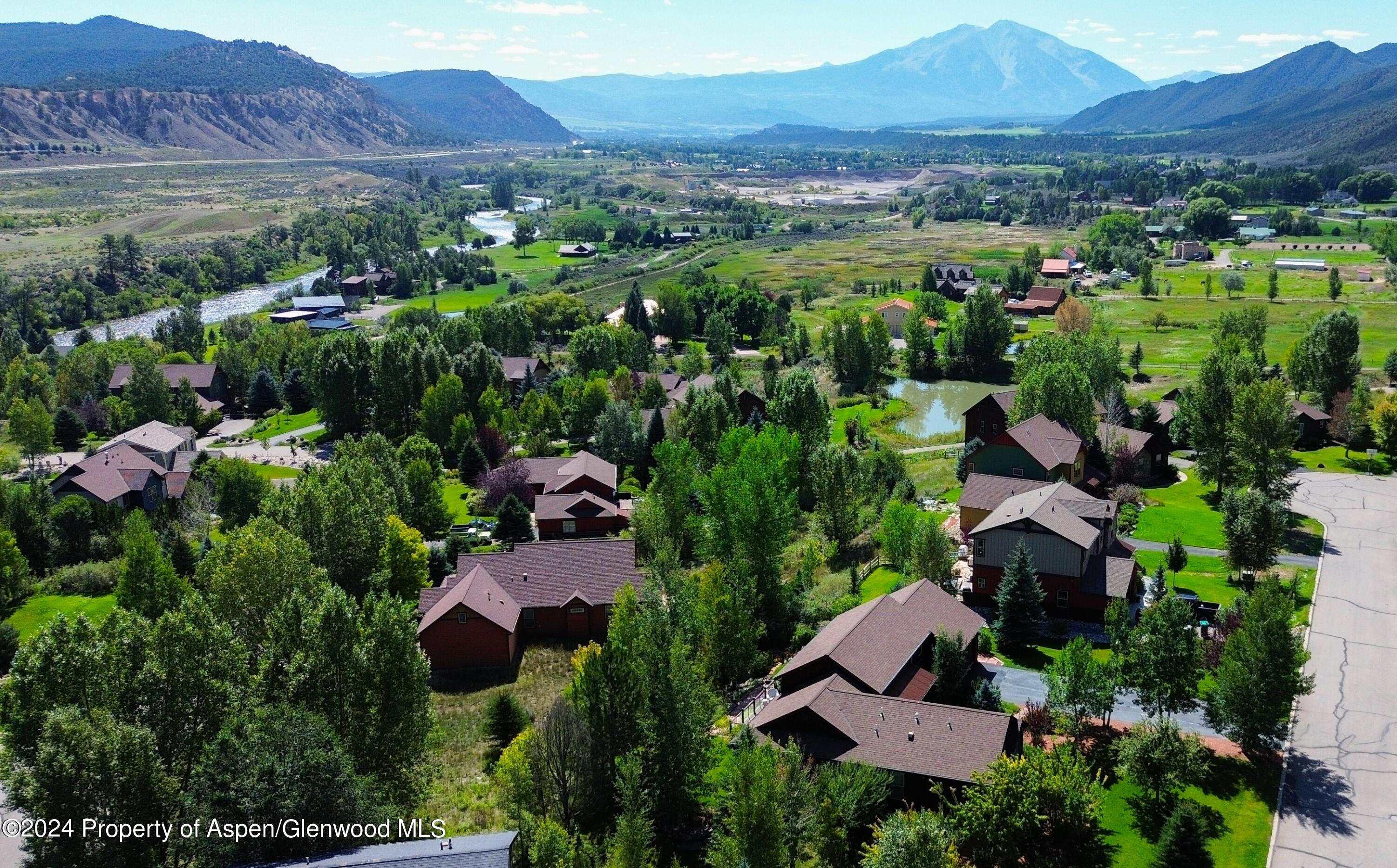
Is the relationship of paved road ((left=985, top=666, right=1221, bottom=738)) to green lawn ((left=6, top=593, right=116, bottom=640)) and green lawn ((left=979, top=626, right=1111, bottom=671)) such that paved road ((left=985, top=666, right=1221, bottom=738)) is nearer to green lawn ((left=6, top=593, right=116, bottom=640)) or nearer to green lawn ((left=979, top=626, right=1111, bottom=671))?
green lawn ((left=979, top=626, right=1111, bottom=671))

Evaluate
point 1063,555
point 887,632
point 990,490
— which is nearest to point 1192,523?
point 990,490

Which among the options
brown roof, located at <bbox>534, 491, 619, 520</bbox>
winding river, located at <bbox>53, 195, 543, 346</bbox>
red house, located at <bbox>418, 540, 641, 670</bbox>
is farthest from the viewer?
winding river, located at <bbox>53, 195, 543, 346</bbox>

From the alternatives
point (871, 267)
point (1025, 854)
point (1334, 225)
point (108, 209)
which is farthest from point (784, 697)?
point (108, 209)

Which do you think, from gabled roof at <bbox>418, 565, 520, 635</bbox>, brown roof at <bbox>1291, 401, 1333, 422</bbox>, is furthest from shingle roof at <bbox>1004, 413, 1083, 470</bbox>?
gabled roof at <bbox>418, 565, 520, 635</bbox>

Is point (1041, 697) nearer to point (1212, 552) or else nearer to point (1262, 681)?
point (1262, 681)

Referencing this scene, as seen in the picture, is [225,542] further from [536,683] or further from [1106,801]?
[1106,801]

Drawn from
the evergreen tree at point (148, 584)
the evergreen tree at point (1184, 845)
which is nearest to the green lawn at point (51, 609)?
the evergreen tree at point (148, 584)
